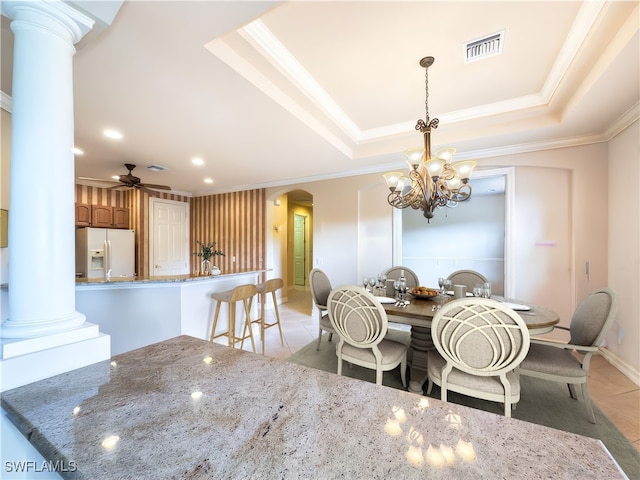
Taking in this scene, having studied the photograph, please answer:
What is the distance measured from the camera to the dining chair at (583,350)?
1.73 metres

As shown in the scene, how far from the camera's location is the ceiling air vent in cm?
180

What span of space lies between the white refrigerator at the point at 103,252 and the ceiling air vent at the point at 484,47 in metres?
5.51

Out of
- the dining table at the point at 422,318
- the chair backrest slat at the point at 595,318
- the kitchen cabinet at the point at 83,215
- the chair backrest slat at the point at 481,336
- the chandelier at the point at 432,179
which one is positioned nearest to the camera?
the chair backrest slat at the point at 481,336

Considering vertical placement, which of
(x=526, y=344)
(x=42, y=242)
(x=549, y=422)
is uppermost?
(x=42, y=242)

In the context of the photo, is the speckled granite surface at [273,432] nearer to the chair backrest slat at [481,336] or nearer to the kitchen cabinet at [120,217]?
the chair backrest slat at [481,336]

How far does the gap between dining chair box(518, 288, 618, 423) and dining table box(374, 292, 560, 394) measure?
18 centimetres

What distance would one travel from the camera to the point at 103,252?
4473mm

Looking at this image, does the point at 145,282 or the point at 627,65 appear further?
the point at 145,282

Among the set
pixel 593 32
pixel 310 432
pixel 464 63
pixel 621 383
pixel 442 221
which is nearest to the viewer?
pixel 310 432

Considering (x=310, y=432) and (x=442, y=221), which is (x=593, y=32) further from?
(x=442, y=221)

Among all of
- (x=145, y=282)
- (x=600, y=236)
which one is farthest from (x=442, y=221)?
(x=145, y=282)

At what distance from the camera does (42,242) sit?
1.04m

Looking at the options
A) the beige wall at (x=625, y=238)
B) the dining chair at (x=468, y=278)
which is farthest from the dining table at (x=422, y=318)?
the beige wall at (x=625, y=238)

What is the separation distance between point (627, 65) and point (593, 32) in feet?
1.22
